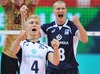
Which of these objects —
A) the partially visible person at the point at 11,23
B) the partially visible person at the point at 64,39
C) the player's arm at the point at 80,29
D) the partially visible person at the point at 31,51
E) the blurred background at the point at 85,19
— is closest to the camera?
the partially visible person at the point at 31,51

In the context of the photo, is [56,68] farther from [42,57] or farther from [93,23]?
[93,23]

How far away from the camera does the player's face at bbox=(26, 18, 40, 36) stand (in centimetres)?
341

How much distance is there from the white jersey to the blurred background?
188 centimetres

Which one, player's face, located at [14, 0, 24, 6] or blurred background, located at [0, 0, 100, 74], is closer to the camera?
player's face, located at [14, 0, 24, 6]

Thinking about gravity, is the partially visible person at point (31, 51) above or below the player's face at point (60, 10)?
below

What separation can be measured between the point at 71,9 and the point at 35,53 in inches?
82.2

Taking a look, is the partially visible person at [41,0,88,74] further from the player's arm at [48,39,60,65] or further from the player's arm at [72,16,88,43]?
the player's arm at [48,39,60,65]

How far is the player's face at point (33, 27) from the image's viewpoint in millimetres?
3408

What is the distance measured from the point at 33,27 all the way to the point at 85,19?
2.17 meters

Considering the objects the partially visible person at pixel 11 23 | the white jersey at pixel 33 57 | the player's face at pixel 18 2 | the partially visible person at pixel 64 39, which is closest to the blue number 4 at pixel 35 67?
the white jersey at pixel 33 57

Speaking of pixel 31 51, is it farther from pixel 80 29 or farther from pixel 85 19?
pixel 85 19

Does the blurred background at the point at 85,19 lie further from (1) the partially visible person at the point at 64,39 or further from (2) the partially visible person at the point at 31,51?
(2) the partially visible person at the point at 31,51

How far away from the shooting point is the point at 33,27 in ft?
11.2

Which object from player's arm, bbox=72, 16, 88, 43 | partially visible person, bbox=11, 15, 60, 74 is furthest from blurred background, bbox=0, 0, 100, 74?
partially visible person, bbox=11, 15, 60, 74
